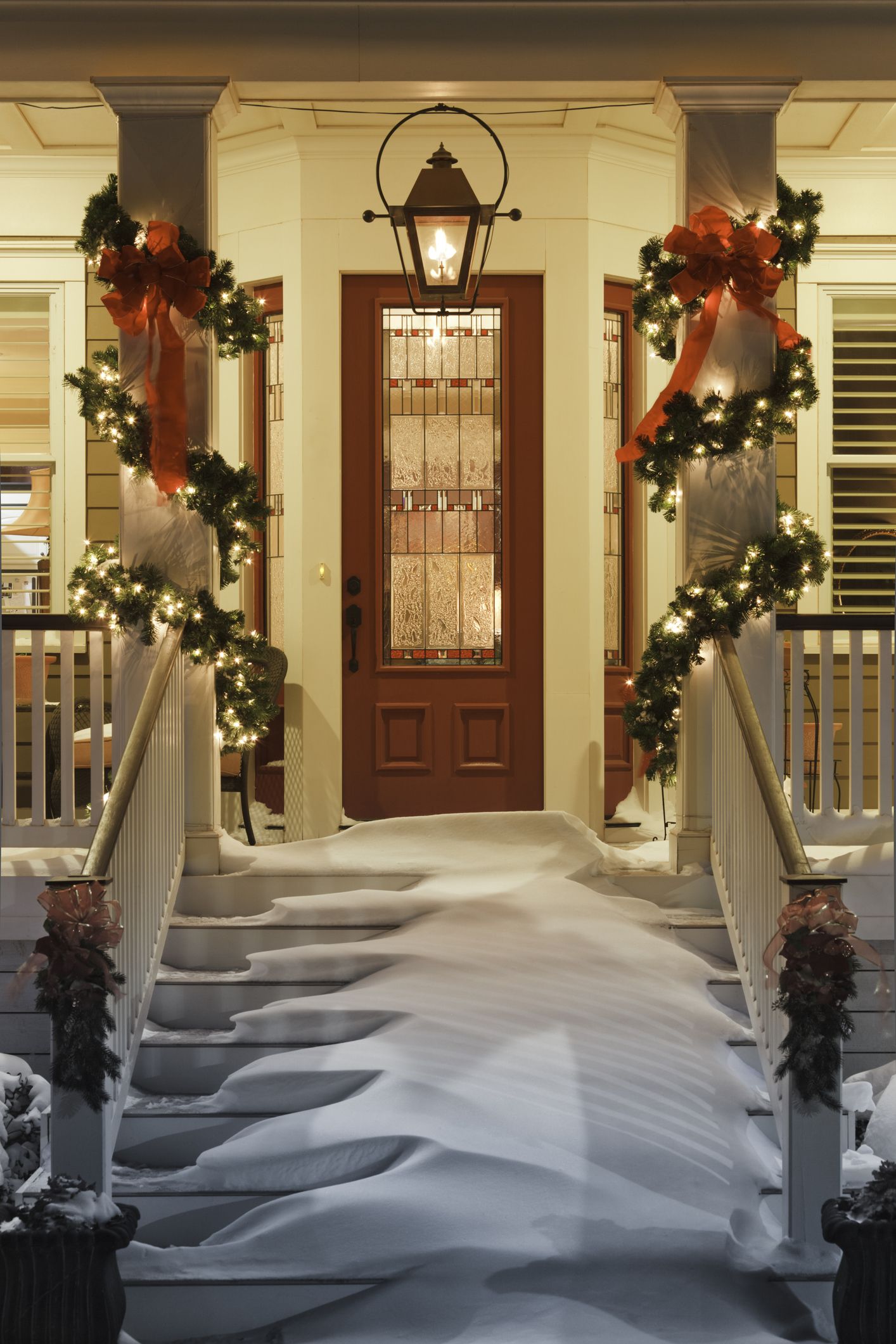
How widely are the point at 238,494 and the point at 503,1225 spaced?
8.85ft

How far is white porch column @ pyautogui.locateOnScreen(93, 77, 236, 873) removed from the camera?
4672mm

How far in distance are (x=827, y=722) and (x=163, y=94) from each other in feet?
10.7

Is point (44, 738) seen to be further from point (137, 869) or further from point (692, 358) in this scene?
point (692, 358)

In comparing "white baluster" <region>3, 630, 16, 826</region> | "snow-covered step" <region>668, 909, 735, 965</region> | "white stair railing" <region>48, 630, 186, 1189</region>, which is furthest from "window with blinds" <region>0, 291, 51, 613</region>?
"snow-covered step" <region>668, 909, 735, 965</region>

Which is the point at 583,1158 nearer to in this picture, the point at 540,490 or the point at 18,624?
the point at 18,624

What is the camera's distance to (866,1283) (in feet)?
9.16

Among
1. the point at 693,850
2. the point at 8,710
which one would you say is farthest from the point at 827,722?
the point at 8,710

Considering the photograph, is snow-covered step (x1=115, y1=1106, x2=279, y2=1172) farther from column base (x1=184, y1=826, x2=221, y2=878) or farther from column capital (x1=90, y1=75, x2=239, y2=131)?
column capital (x1=90, y1=75, x2=239, y2=131)

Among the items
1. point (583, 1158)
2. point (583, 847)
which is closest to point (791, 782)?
point (583, 847)

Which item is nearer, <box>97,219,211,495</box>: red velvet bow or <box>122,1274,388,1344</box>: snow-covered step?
<box>122,1274,388,1344</box>: snow-covered step

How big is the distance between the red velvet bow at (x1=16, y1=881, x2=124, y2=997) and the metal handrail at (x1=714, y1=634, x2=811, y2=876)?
172 centimetres

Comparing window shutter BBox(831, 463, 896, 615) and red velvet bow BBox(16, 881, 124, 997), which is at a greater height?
window shutter BBox(831, 463, 896, 615)

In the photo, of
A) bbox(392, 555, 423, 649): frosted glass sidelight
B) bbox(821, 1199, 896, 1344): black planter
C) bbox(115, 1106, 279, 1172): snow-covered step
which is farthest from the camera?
bbox(392, 555, 423, 649): frosted glass sidelight

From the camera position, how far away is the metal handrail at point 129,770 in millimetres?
3299
